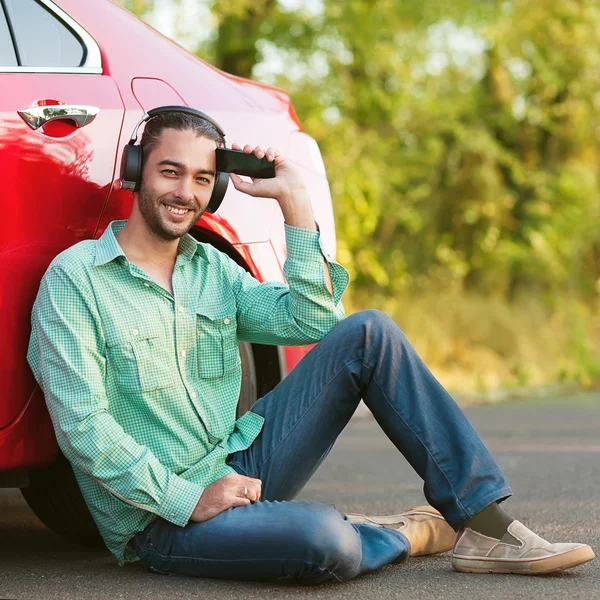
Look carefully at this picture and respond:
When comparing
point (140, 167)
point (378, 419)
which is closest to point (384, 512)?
point (378, 419)

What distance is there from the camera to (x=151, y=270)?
132 inches

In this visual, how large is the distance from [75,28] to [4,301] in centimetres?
96

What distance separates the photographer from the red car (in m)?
3.17

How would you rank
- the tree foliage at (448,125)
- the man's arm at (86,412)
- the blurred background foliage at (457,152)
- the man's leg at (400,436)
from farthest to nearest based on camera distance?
the tree foliage at (448,125) < the blurred background foliage at (457,152) < the man's leg at (400,436) < the man's arm at (86,412)

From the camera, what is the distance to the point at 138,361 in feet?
10.5

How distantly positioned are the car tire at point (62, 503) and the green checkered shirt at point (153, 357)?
0.32 metres

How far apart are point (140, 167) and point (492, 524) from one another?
146 centimetres

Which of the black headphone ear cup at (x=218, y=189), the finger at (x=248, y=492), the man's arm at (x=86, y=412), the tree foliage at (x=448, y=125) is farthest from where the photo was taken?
the tree foliage at (x=448, y=125)

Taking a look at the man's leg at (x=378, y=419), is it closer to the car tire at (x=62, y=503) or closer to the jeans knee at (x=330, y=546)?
the jeans knee at (x=330, y=546)

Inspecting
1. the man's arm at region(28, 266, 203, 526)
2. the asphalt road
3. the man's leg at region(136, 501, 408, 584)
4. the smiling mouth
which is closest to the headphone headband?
the smiling mouth

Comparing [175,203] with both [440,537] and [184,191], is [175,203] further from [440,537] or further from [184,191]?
[440,537]

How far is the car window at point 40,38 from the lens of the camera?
3367 mm

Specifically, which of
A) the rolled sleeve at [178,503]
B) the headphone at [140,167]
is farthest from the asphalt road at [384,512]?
the headphone at [140,167]

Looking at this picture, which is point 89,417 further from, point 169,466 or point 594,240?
point 594,240
